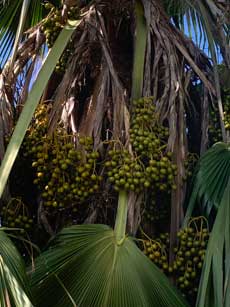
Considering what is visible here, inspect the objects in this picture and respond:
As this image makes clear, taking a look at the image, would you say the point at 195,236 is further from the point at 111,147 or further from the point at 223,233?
the point at 111,147

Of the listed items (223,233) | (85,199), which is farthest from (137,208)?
(223,233)

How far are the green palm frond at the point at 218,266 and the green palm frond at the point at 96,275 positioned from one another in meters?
0.15

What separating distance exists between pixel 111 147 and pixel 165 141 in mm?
317

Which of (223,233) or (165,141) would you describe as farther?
(165,141)

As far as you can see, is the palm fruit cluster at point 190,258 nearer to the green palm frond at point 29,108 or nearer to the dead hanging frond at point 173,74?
the dead hanging frond at point 173,74

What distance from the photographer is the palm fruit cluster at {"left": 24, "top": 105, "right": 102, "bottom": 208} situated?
3.74m

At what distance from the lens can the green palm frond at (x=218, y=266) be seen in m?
3.12

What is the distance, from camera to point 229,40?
4340 millimetres

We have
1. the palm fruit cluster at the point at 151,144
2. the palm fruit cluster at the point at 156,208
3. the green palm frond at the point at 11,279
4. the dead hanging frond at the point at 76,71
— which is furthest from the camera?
the dead hanging frond at the point at 76,71

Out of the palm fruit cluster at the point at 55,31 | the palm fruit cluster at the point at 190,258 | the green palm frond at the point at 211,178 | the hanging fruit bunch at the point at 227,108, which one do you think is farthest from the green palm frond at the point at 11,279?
the palm fruit cluster at the point at 55,31

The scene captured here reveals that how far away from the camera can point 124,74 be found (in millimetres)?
4496

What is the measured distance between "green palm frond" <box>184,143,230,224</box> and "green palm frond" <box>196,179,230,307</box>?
0.57ft

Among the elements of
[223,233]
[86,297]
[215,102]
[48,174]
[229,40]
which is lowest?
[86,297]

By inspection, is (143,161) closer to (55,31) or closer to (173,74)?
(173,74)
